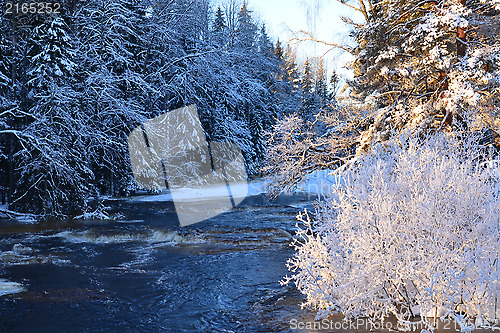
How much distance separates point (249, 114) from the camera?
43.4m

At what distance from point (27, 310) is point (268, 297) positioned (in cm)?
460

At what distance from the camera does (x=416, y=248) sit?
6.09 metres

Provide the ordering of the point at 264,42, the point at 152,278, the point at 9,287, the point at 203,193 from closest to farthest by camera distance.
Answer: the point at 9,287, the point at 152,278, the point at 203,193, the point at 264,42

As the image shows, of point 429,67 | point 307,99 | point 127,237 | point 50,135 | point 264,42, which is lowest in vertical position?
point 127,237

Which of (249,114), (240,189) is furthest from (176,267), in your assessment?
(249,114)

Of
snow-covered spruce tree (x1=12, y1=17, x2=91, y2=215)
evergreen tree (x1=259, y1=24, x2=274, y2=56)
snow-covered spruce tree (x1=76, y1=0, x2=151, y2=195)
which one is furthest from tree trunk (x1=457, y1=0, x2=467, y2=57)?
evergreen tree (x1=259, y1=24, x2=274, y2=56)

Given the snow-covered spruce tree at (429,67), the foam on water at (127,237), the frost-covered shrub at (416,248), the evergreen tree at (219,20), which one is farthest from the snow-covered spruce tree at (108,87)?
the evergreen tree at (219,20)

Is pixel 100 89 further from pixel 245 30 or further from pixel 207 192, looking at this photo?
pixel 245 30

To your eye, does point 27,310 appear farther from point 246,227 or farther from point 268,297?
point 246,227

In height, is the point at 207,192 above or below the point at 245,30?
below

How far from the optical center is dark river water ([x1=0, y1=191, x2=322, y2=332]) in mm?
7984

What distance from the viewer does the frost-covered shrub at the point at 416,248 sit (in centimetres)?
597

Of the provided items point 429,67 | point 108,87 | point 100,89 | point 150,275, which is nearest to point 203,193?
point 108,87

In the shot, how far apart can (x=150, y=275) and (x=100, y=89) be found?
15173 mm
